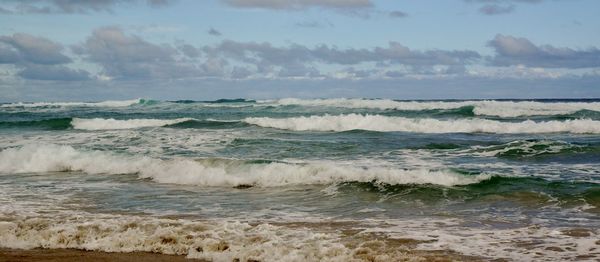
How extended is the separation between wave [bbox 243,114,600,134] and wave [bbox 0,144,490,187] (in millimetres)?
12759

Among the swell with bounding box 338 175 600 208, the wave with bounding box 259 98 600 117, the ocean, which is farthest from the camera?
the wave with bounding box 259 98 600 117

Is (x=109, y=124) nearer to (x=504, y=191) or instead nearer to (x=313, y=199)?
(x=313, y=199)

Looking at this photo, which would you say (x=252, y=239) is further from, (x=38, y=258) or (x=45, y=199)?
(x=45, y=199)

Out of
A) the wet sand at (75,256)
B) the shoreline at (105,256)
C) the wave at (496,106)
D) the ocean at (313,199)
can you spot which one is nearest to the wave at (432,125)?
the ocean at (313,199)

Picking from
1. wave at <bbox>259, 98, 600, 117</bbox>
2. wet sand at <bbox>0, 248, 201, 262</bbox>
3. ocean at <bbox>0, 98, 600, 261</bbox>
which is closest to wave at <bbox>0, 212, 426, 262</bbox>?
ocean at <bbox>0, 98, 600, 261</bbox>

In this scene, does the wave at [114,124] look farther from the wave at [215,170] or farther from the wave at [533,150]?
the wave at [533,150]

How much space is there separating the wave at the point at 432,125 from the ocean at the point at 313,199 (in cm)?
353

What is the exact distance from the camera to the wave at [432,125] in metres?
24.9

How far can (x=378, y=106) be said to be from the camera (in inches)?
1911

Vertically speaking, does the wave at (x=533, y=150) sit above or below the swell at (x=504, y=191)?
above

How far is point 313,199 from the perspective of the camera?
1071 centimetres

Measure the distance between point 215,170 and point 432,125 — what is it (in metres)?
15.1

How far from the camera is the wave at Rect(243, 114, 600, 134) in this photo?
81.7ft

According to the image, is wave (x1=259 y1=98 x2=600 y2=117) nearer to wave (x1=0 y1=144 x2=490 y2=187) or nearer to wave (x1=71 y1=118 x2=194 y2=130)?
wave (x1=71 y1=118 x2=194 y2=130)
